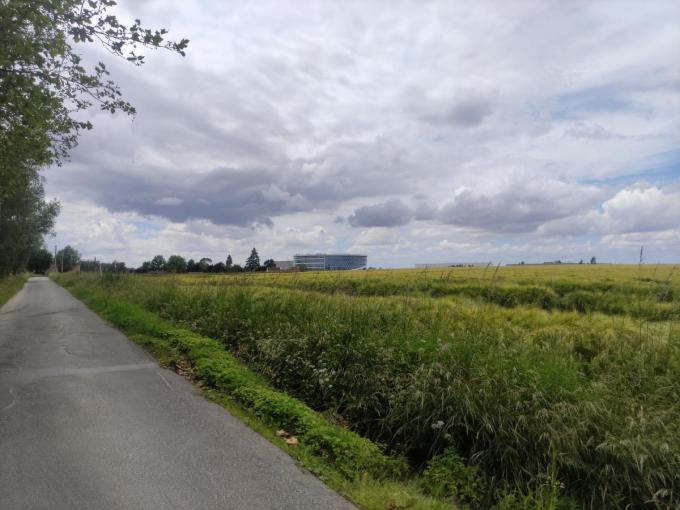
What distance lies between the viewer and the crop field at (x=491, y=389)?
4809 millimetres

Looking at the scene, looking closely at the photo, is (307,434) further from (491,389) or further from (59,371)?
(59,371)

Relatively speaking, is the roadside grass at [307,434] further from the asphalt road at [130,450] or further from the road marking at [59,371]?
the road marking at [59,371]

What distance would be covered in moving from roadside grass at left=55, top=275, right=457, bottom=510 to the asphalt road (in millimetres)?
213

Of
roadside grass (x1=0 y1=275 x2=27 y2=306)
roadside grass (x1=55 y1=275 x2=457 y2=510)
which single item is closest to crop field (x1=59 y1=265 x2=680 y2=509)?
roadside grass (x1=55 y1=275 x2=457 y2=510)

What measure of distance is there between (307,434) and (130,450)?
6.23ft

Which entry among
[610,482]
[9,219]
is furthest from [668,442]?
[9,219]

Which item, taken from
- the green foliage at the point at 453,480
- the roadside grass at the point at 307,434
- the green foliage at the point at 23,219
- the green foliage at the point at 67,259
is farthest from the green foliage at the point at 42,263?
the green foliage at the point at 453,480

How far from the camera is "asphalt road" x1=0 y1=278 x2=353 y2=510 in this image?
3963 mm

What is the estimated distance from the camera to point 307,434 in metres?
5.49

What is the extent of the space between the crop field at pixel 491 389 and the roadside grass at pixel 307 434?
0.41 m

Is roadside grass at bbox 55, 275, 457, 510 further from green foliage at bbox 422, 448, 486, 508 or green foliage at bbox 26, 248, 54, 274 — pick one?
green foliage at bbox 26, 248, 54, 274

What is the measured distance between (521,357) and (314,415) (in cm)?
302

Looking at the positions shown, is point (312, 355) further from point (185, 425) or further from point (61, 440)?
point (61, 440)

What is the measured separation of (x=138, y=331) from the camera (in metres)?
12.6
